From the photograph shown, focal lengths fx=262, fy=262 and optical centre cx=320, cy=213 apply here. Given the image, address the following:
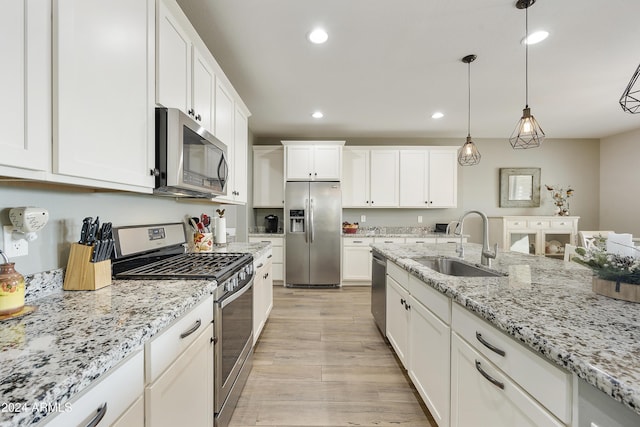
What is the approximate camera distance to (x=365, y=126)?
4.38m

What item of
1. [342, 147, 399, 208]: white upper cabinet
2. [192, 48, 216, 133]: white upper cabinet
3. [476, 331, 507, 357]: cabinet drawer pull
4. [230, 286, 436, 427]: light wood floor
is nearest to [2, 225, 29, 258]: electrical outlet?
[192, 48, 216, 133]: white upper cabinet

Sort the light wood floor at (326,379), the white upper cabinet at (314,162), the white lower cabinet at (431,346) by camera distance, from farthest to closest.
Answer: the white upper cabinet at (314,162)
the light wood floor at (326,379)
the white lower cabinet at (431,346)

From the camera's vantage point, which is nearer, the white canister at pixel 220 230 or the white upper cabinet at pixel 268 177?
the white canister at pixel 220 230

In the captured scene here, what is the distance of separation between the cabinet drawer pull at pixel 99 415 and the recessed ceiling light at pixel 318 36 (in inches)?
94.0

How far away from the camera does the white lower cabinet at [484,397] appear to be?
2.57 feet

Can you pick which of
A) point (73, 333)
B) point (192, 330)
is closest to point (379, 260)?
point (192, 330)

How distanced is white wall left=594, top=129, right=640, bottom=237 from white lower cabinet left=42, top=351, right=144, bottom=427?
22.2 ft

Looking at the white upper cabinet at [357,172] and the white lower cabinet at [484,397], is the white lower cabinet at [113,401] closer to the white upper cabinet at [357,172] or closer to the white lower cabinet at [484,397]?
the white lower cabinet at [484,397]

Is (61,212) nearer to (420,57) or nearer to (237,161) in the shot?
(237,161)

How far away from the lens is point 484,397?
989mm

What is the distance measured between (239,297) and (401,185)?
3.69 meters

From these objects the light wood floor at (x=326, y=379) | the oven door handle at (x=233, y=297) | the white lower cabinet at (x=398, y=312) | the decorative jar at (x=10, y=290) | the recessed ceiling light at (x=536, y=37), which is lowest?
the light wood floor at (x=326, y=379)

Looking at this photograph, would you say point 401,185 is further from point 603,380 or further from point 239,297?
point 603,380

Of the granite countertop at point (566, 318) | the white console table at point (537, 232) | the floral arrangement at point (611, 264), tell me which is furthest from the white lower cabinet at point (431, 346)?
the white console table at point (537, 232)
